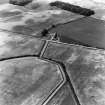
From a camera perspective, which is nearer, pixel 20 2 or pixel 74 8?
pixel 74 8

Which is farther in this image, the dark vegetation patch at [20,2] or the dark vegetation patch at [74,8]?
the dark vegetation patch at [20,2]

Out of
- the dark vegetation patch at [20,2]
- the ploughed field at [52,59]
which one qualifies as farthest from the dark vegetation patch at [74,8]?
the dark vegetation patch at [20,2]

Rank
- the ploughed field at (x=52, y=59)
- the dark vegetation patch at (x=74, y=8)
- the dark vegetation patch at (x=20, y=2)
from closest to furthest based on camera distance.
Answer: the ploughed field at (x=52, y=59), the dark vegetation patch at (x=74, y=8), the dark vegetation patch at (x=20, y=2)

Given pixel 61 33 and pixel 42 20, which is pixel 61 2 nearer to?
pixel 42 20

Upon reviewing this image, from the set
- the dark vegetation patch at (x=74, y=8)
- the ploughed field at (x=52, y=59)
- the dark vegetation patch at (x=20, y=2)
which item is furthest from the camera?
the dark vegetation patch at (x=20, y=2)

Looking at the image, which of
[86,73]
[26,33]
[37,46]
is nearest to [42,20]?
[26,33]

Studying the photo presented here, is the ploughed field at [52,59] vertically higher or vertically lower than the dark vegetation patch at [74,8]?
lower

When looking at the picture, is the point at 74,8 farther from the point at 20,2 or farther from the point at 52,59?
the point at 52,59

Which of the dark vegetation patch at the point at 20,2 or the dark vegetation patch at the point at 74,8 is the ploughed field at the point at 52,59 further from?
the dark vegetation patch at the point at 20,2

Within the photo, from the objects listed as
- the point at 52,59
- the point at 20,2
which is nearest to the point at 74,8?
the point at 20,2

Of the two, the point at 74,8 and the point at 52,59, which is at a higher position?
the point at 74,8

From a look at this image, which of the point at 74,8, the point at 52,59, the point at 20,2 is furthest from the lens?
the point at 20,2
